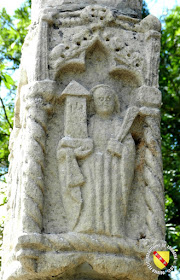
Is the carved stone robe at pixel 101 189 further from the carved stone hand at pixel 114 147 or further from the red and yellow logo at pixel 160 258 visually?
the red and yellow logo at pixel 160 258

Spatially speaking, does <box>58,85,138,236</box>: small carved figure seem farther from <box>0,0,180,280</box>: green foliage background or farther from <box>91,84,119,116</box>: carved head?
<box>0,0,180,280</box>: green foliage background

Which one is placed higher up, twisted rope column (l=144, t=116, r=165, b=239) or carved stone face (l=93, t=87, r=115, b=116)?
carved stone face (l=93, t=87, r=115, b=116)

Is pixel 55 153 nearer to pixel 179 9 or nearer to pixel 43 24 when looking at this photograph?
pixel 43 24

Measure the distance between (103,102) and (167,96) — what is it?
11.5 feet

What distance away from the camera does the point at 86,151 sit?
444 cm

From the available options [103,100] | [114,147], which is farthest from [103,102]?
[114,147]

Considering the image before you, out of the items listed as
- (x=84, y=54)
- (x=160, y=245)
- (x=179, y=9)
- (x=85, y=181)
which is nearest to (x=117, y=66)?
(x=84, y=54)

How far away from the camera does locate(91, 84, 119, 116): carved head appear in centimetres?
466

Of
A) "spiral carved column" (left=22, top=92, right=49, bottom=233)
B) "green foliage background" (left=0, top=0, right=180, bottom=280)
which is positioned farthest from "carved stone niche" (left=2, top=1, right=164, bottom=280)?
"green foliage background" (left=0, top=0, right=180, bottom=280)

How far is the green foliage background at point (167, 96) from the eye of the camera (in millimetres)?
7520

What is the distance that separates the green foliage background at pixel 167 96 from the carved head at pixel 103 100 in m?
2.94

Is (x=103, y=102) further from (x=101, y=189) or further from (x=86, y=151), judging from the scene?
(x=101, y=189)

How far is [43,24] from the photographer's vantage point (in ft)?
15.7

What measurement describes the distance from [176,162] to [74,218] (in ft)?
11.6
